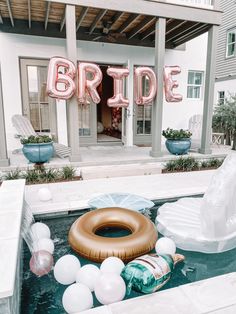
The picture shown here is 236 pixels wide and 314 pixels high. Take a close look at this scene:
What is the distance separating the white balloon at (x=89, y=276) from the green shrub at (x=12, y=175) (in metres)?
2.92

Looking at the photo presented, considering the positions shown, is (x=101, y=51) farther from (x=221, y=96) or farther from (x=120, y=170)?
(x=221, y=96)

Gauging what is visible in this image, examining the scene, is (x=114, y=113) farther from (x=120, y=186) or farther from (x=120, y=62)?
(x=120, y=186)

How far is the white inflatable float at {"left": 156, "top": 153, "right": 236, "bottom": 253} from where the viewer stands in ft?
7.93

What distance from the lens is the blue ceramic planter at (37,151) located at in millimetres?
4742

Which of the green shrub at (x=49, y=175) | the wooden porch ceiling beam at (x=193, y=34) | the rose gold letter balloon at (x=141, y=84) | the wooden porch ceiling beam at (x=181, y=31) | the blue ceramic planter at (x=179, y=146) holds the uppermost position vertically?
the wooden porch ceiling beam at (x=181, y=31)

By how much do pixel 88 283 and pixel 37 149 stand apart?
11.0 feet

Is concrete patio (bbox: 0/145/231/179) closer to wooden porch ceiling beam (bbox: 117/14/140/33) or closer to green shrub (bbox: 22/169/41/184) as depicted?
green shrub (bbox: 22/169/41/184)

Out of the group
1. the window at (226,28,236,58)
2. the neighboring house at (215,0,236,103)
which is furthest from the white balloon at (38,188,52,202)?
the window at (226,28,236,58)

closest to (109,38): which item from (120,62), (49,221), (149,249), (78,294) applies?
(120,62)

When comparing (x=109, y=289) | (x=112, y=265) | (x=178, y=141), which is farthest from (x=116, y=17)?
(x=109, y=289)

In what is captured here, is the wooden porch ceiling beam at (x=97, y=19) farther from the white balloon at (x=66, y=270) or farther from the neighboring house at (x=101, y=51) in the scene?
the white balloon at (x=66, y=270)

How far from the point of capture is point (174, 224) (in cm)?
277

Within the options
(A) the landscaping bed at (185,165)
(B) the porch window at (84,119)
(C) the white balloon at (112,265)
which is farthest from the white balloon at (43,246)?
(B) the porch window at (84,119)

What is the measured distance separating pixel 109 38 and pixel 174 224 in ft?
18.6
